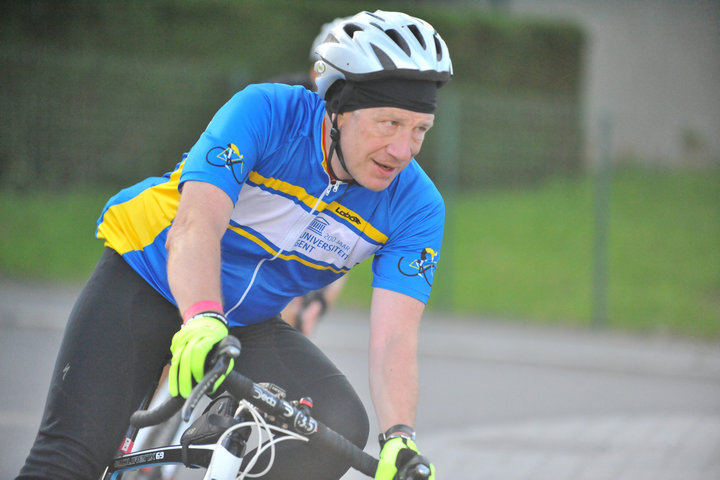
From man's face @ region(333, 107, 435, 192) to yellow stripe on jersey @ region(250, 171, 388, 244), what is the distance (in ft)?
0.71

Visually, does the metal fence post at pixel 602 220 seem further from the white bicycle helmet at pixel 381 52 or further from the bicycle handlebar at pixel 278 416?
the bicycle handlebar at pixel 278 416

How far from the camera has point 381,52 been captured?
281cm

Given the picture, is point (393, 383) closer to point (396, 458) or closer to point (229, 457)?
point (396, 458)

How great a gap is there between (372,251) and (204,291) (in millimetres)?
966

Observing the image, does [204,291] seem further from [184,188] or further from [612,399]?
[612,399]

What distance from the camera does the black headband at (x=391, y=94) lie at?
9.08 feet

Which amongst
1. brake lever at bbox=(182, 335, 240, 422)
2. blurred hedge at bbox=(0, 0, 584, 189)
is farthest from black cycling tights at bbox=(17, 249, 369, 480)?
blurred hedge at bbox=(0, 0, 584, 189)

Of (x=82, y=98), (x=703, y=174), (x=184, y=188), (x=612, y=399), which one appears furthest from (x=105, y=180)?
(x=184, y=188)

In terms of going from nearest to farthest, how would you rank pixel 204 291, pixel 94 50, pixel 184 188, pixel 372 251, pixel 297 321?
pixel 204 291 → pixel 184 188 → pixel 372 251 → pixel 297 321 → pixel 94 50

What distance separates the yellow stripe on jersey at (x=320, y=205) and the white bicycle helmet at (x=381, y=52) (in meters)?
0.32

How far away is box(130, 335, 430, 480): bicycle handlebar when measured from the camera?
2232mm

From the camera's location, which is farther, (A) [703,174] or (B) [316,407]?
(A) [703,174]

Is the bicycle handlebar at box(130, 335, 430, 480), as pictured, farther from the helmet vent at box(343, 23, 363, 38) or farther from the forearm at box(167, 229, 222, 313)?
the helmet vent at box(343, 23, 363, 38)

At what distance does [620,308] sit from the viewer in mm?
11828
